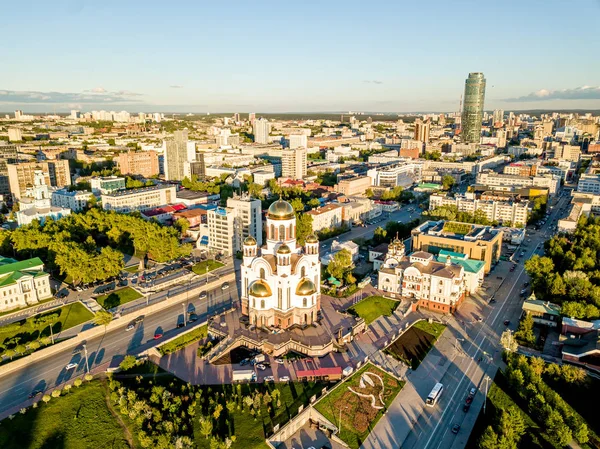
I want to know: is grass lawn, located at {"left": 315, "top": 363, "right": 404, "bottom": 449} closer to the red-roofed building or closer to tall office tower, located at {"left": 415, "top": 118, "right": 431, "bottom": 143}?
the red-roofed building

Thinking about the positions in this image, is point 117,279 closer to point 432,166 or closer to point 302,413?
point 302,413

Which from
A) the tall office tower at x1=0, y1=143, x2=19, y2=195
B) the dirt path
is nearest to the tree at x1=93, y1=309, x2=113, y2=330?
the dirt path

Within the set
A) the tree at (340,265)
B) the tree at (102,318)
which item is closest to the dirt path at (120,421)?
the tree at (102,318)

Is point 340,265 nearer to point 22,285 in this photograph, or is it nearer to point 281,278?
point 281,278

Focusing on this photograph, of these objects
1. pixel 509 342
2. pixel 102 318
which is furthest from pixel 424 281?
pixel 102 318

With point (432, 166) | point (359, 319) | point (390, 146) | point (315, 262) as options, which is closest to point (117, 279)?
point (315, 262)
